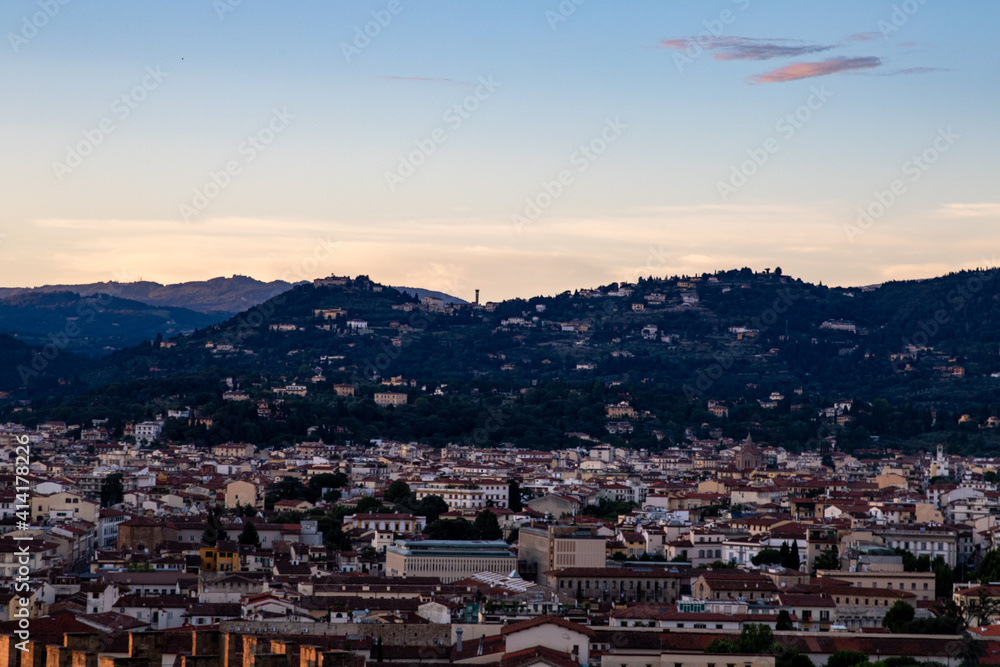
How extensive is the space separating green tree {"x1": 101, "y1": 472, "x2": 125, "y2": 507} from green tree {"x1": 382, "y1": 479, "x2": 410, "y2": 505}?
10913 millimetres

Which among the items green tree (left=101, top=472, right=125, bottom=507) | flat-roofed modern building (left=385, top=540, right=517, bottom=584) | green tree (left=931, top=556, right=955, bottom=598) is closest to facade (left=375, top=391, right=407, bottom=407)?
green tree (left=101, top=472, right=125, bottom=507)

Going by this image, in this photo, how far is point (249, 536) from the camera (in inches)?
2414

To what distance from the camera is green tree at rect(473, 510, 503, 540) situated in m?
67.2

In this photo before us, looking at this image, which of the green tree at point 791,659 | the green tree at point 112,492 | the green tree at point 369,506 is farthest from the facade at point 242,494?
the green tree at point 791,659

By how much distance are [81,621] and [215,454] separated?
7066cm

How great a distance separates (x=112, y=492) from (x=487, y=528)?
17175 millimetres

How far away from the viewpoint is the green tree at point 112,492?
7481 cm

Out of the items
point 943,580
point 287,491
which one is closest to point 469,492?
point 287,491

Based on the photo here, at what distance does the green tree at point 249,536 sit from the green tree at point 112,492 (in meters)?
13.3

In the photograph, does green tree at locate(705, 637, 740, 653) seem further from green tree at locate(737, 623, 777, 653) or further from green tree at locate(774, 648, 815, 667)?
green tree at locate(774, 648, 815, 667)

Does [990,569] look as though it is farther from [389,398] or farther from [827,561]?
[389,398]

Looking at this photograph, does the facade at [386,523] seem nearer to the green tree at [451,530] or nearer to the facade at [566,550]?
the green tree at [451,530]

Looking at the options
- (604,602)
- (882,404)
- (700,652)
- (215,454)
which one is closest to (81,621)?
(700,652)

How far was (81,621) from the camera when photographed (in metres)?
36.6
